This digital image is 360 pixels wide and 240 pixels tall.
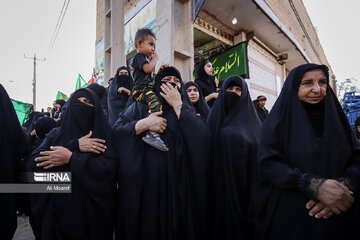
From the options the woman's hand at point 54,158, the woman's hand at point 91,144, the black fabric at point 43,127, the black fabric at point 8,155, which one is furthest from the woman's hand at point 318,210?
the black fabric at point 43,127

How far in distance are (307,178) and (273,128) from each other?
1.10 feet

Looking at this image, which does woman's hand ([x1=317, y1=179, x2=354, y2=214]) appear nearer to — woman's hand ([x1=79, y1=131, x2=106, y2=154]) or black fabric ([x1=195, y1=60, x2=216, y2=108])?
woman's hand ([x1=79, y1=131, x2=106, y2=154])

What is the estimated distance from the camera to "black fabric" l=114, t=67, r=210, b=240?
57.3 inches

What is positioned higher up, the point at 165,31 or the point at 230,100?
the point at 165,31

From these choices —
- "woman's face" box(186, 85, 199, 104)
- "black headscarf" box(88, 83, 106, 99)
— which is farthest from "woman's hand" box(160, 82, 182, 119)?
"black headscarf" box(88, 83, 106, 99)

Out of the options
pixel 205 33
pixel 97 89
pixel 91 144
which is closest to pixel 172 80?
pixel 91 144

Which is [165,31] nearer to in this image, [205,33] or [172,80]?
[172,80]

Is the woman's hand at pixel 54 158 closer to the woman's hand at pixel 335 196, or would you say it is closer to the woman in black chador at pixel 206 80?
the woman's hand at pixel 335 196

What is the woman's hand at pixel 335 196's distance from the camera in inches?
41.5

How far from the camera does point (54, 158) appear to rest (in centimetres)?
140

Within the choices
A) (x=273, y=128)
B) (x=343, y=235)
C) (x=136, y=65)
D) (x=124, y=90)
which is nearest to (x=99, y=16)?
(x=124, y=90)

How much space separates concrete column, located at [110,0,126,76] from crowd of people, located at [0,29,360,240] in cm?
242

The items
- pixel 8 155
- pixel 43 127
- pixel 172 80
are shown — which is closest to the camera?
pixel 8 155

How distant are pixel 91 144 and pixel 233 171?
1.08 m
